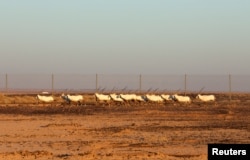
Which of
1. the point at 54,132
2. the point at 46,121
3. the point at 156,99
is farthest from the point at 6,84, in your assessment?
the point at 54,132

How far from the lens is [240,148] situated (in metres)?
8.52

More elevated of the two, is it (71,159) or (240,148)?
(240,148)

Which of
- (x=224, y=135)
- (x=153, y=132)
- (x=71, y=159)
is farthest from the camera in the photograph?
(x=153, y=132)

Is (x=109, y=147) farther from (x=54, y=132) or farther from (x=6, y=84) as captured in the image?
(x=6, y=84)

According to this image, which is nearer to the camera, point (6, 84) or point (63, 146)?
point (63, 146)

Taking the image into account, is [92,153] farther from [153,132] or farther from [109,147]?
[153,132]

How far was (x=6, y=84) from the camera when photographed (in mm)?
60125

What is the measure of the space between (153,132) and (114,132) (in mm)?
1456

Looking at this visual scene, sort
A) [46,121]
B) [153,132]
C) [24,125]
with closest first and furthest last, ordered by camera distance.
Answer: [153,132], [24,125], [46,121]

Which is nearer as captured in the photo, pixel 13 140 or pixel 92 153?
pixel 92 153

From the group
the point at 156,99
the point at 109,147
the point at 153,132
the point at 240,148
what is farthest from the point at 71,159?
the point at 156,99

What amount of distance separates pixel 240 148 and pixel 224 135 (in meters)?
13.9

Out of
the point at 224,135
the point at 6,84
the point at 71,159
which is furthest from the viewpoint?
the point at 6,84

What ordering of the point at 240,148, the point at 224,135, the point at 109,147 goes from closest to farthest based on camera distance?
1. the point at 240,148
2. the point at 109,147
3. the point at 224,135
